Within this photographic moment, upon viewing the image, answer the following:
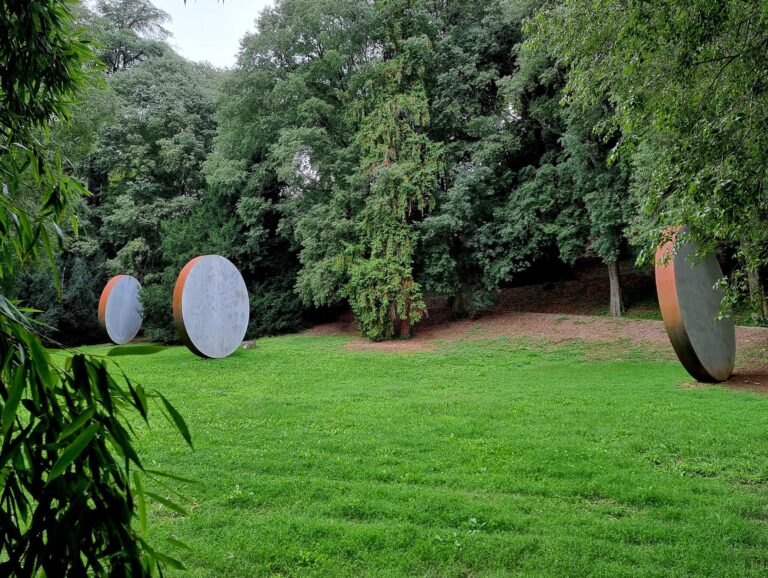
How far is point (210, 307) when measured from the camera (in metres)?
14.7

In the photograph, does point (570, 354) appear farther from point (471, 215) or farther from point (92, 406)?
point (92, 406)

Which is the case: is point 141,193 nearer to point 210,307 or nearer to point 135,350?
point 210,307

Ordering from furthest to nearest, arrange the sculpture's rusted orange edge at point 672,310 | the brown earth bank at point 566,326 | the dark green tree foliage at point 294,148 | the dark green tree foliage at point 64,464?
the dark green tree foliage at point 294,148, the brown earth bank at point 566,326, the sculpture's rusted orange edge at point 672,310, the dark green tree foliage at point 64,464

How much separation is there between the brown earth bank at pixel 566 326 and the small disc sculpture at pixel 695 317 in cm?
55

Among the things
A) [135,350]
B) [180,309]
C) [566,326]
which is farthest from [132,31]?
[135,350]

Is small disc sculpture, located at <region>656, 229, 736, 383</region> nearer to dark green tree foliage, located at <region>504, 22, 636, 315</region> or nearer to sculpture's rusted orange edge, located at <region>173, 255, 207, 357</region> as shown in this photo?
dark green tree foliage, located at <region>504, 22, 636, 315</region>

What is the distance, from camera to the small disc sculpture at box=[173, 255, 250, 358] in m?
14.0

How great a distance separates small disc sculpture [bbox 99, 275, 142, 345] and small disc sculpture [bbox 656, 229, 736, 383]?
19.9m

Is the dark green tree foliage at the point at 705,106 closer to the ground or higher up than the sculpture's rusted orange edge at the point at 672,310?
higher up

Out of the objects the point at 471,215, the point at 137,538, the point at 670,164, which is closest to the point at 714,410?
the point at 670,164

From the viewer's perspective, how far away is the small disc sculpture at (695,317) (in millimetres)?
9188

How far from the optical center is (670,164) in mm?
5012

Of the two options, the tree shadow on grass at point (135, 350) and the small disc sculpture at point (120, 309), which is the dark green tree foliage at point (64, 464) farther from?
the small disc sculpture at point (120, 309)

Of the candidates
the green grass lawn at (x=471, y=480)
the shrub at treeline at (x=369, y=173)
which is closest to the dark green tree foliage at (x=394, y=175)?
the shrub at treeline at (x=369, y=173)
